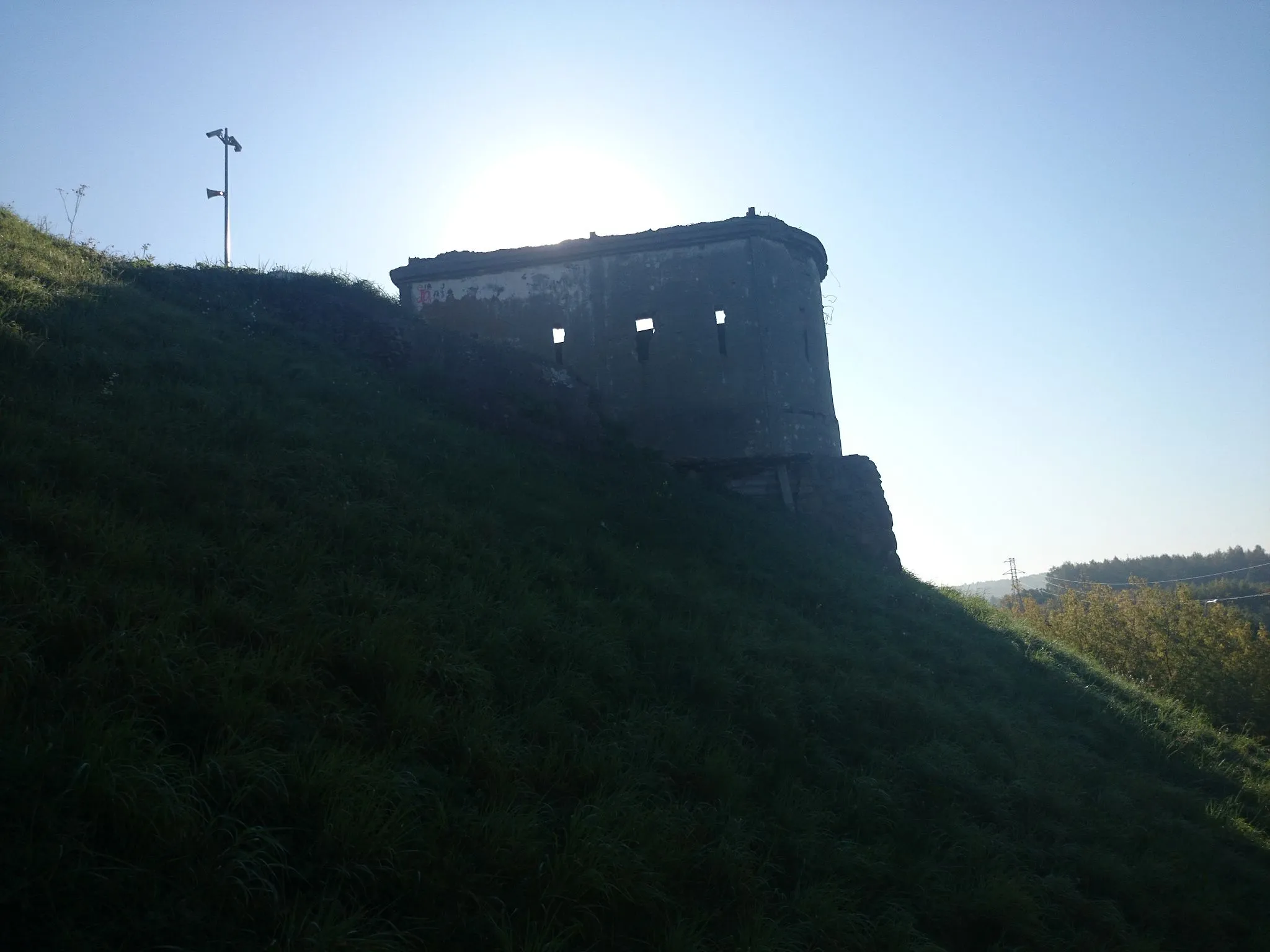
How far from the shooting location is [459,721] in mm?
5566

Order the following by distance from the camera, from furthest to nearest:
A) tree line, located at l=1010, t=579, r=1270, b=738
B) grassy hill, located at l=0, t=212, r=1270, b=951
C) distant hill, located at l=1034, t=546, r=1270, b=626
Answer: distant hill, located at l=1034, t=546, r=1270, b=626 < tree line, located at l=1010, t=579, r=1270, b=738 < grassy hill, located at l=0, t=212, r=1270, b=951

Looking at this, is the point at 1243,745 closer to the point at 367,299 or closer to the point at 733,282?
the point at 733,282

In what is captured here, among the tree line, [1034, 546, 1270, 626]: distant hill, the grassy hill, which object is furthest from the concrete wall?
[1034, 546, 1270, 626]: distant hill

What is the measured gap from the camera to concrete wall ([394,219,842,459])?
629 inches

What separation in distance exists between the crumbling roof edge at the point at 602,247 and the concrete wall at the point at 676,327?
0.09ft

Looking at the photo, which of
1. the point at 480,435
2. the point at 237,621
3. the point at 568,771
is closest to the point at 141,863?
the point at 237,621

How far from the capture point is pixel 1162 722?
1258 cm

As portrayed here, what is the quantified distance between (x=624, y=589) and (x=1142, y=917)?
539 cm

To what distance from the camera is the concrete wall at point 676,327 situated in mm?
15977

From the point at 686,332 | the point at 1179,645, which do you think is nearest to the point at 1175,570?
the point at 1179,645

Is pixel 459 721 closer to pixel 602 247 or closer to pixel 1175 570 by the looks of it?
pixel 602 247

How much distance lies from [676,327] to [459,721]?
38.7ft

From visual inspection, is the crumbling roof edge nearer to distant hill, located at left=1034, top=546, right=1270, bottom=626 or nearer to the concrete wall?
the concrete wall

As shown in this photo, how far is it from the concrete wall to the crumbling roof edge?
0.03 meters
